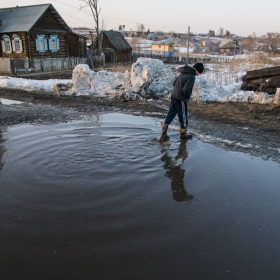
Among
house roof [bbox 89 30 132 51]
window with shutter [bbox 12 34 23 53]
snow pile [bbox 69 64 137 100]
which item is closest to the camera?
snow pile [bbox 69 64 137 100]

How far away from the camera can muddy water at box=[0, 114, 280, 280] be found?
258 cm

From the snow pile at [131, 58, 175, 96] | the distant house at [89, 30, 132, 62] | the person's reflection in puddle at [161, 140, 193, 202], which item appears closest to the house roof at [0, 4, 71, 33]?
the distant house at [89, 30, 132, 62]

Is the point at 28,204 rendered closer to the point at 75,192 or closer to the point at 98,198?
the point at 75,192

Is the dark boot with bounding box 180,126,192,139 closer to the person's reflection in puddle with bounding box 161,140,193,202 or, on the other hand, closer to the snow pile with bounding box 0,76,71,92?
the person's reflection in puddle with bounding box 161,140,193,202

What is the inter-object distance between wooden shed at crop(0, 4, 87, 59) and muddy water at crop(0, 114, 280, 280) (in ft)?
71.1

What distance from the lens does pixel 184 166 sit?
4.84 metres

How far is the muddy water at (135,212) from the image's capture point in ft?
8.46

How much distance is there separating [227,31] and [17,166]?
603 ft

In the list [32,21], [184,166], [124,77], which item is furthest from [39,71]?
[184,166]

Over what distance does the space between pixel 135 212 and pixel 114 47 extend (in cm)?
3748

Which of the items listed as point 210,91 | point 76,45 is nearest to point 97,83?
point 210,91

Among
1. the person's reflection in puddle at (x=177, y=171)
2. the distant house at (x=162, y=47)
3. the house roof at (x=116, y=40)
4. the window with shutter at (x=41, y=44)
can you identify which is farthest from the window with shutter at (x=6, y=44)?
the distant house at (x=162, y=47)

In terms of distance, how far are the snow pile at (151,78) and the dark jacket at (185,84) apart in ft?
18.5

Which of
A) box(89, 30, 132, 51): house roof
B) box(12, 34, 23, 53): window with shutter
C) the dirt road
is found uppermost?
box(89, 30, 132, 51): house roof
